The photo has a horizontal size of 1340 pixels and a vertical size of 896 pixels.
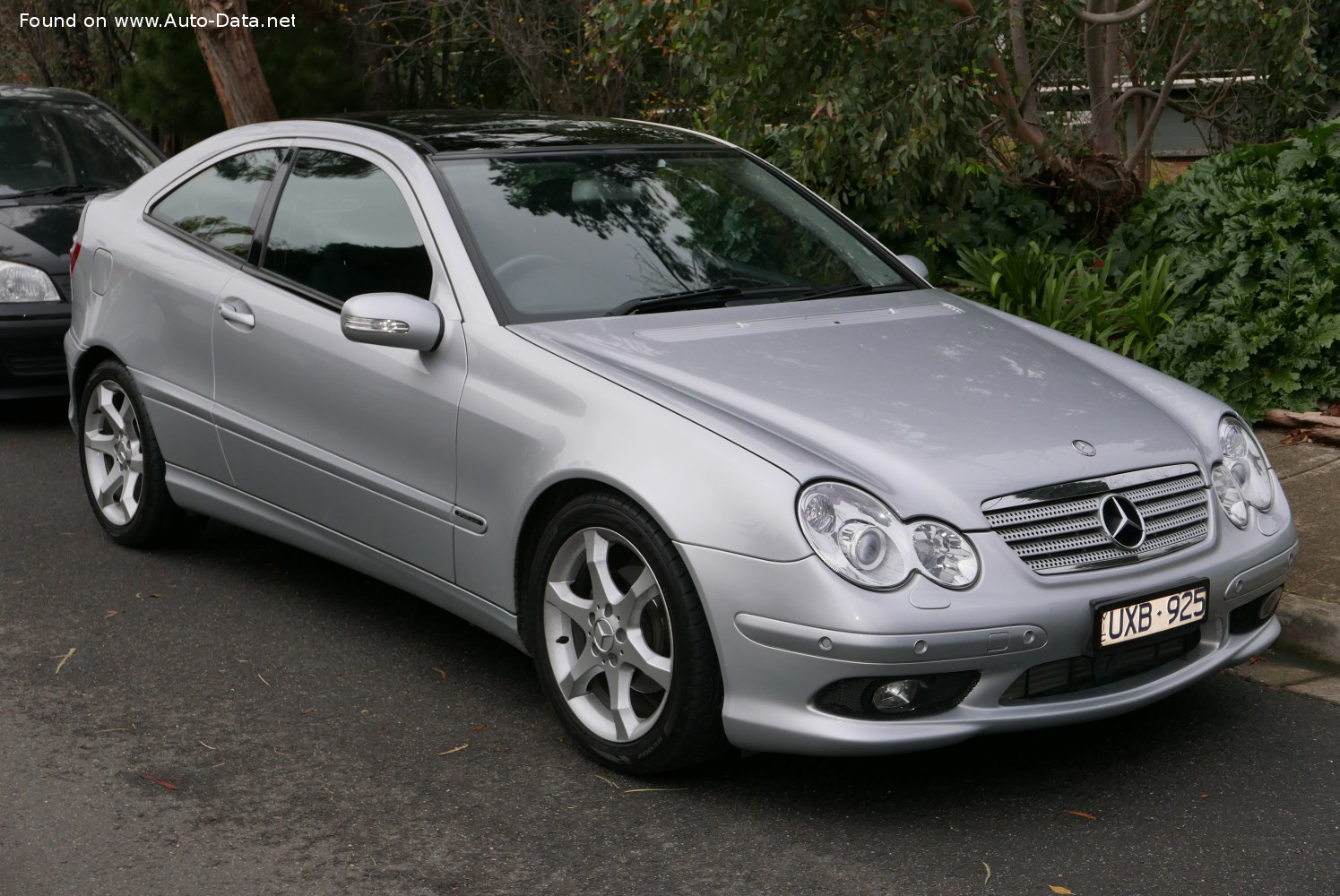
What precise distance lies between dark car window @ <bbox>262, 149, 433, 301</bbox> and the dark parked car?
3188 mm

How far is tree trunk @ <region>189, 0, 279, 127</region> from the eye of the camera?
10.7 m

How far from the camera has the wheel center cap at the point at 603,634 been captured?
155 inches

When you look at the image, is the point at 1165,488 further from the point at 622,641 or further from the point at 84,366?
the point at 84,366

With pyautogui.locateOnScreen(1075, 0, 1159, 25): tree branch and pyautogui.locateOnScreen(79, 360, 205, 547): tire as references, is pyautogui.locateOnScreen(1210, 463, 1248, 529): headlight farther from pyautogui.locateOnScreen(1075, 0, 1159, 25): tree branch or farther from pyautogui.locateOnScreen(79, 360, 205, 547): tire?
pyautogui.locateOnScreen(1075, 0, 1159, 25): tree branch

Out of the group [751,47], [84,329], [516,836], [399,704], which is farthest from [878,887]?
[751,47]

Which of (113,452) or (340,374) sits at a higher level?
(340,374)

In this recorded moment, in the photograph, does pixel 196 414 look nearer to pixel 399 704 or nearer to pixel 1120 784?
pixel 399 704

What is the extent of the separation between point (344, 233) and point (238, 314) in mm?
467

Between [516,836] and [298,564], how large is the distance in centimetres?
245

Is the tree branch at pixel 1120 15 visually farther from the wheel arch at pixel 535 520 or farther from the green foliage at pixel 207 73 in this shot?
the green foliage at pixel 207 73

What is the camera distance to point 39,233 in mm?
8086

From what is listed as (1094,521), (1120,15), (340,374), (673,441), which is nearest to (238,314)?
(340,374)

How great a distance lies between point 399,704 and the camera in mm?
4484

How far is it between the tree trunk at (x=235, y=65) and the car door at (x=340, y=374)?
6036 mm
